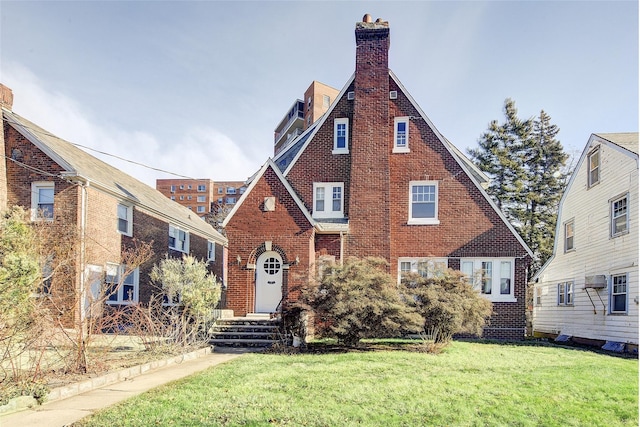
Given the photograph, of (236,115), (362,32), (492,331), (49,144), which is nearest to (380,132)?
(362,32)

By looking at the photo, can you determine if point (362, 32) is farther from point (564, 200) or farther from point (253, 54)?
point (564, 200)

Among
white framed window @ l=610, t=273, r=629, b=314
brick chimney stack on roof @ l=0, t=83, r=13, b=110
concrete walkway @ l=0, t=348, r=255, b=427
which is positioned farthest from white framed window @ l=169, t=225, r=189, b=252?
white framed window @ l=610, t=273, r=629, b=314

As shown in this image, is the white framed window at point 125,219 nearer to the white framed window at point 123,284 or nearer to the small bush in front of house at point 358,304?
the white framed window at point 123,284

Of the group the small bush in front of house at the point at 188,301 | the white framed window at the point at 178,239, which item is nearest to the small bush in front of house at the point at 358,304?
the small bush in front of house at the point at 188,301

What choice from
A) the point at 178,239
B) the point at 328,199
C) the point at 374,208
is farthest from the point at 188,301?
the point at 178,239

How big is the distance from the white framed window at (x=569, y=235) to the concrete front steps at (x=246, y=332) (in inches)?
552

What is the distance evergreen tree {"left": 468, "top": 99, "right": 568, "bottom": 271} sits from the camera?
34.2 m

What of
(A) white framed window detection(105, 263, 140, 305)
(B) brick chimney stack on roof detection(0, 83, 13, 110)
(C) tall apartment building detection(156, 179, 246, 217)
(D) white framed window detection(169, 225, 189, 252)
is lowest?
(A) white framed window detection(105, 263, 140, 305)

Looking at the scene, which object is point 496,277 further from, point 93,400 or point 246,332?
point 93,400

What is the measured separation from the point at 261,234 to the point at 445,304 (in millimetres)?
6870

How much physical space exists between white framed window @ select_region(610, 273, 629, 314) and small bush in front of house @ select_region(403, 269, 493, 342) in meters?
5.63

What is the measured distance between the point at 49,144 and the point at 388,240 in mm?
13238

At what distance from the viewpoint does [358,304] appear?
11.9 metres

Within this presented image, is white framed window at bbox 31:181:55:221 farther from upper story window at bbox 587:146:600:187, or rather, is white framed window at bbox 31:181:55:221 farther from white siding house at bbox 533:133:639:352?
upper story window at bbox 587:146:600:187
